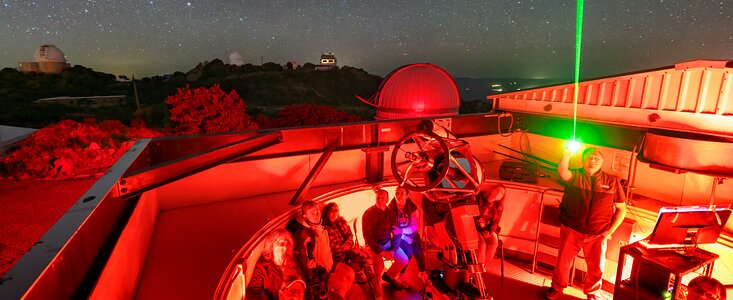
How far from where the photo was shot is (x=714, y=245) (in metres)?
4.23

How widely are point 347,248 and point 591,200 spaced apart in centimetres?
308

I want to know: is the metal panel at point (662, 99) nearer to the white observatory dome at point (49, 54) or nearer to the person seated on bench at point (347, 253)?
the person seated on bench at point (347, 253)

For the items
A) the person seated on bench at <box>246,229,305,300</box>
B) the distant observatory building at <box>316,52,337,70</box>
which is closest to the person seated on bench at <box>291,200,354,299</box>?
the person seated on bench at <box>246,229,305,300</box>

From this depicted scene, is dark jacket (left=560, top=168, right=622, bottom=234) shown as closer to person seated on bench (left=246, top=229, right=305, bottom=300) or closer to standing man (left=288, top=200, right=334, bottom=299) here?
standing man (left=288, top=200, right=334, bottom=299)

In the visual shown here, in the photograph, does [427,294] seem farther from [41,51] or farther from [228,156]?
[41,51]

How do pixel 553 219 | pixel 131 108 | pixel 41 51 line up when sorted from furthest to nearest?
pixel 41 51, pixel 131 108, pixel 553 219

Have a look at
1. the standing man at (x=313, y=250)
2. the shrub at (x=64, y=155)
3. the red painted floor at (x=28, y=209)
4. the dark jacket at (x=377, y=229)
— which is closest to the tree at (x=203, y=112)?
the shrub at (x=64, y=155)

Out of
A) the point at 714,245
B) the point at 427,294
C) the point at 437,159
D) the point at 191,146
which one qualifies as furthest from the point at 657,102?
the point at 191,146

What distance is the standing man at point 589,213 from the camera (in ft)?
14.2

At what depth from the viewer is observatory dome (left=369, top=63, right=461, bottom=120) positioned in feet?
34.8

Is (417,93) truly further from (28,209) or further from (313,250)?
(28,209)

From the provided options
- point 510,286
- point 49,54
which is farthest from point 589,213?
point 49,54

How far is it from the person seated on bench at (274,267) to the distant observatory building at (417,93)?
7.44 meters

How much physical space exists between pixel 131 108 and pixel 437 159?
44025mm
